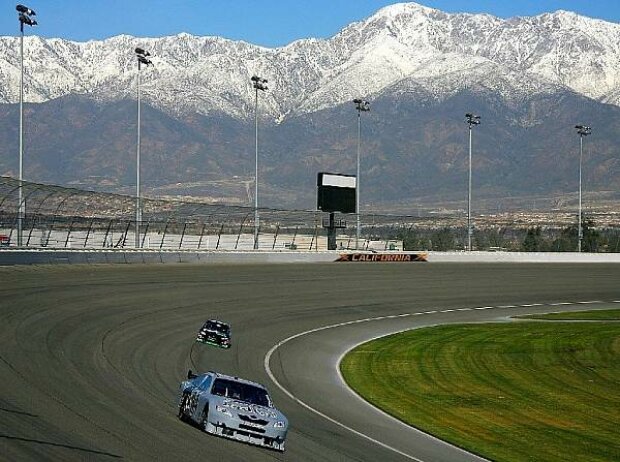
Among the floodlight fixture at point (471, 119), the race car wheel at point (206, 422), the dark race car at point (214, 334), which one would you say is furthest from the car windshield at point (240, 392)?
the floodlight fixture at point (471, 119)

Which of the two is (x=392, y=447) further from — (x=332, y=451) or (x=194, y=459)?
(x=194, y=459)

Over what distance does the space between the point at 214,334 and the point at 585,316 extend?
22871mm

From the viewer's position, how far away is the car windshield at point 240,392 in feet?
70.9

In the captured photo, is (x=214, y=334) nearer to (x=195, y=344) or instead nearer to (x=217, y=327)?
(x=217, y=327)

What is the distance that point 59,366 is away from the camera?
26.3 metres

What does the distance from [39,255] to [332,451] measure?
1216 inches

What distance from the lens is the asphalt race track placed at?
2030 cm

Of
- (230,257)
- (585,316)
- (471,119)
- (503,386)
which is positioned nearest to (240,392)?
(503,386)

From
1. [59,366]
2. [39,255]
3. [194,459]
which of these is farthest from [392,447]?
[39,255]

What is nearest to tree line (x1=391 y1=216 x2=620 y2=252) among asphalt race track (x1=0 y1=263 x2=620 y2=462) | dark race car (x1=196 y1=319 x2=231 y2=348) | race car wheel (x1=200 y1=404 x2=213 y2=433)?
asphalt race track (x1=0 y1=263 x2=620 y2=462)

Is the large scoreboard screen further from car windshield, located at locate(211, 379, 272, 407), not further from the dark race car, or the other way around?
car windshield, located at locate(211, 379, 272, 407)

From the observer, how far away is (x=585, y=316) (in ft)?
173

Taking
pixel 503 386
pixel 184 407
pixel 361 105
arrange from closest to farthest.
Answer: pixel 184 407 < pixel 503 386 < pixel 361 105

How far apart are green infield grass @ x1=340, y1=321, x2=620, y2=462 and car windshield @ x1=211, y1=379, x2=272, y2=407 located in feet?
16.0
